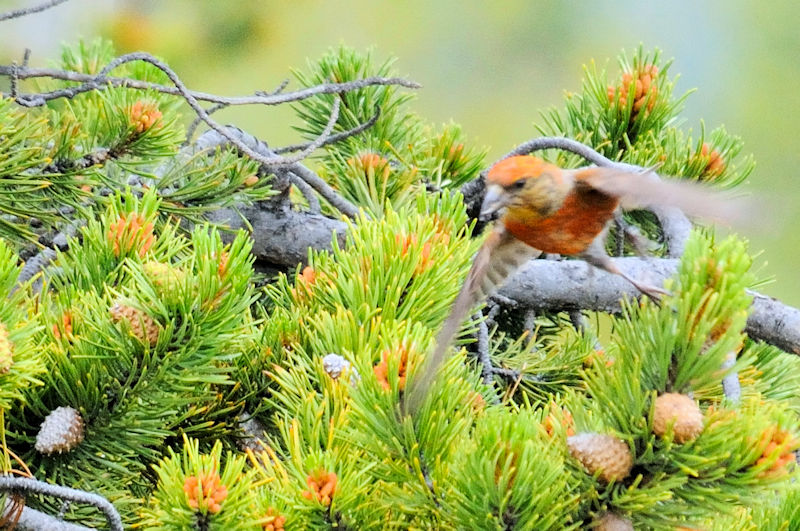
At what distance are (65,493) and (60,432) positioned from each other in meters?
0.07

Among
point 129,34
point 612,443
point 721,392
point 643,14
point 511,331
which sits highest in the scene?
point 643,14

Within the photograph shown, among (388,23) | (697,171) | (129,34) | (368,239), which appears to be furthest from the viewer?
(388,23)

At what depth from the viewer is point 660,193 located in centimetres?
80

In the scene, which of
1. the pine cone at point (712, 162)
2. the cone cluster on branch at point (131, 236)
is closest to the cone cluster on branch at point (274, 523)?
the cone cluster on branch at point (131, 236)

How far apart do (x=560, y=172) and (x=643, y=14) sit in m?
4.80

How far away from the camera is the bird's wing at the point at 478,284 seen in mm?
462

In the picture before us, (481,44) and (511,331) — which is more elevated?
(481,44)

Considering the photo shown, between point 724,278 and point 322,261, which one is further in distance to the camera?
point 322,261

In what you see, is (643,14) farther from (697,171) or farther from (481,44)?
(697,171)

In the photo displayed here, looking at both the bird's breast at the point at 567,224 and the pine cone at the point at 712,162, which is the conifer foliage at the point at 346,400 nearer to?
the bird's breast at the point at 567,224

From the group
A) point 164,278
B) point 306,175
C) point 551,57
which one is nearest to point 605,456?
point 164,278

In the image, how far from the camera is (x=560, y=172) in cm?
104

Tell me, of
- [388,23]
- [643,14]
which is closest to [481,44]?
[388,23]

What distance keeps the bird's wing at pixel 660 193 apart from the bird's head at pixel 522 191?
0.12ft
